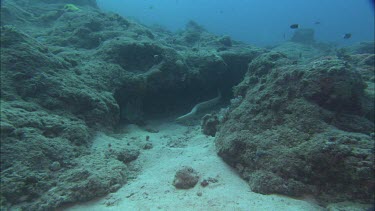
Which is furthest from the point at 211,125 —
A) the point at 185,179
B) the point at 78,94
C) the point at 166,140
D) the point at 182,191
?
the point at 78,94

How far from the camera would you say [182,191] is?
4422mm

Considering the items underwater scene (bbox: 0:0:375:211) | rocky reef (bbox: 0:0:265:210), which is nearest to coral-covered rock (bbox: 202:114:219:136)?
underwater scene (bbox: 0:0:375:211)

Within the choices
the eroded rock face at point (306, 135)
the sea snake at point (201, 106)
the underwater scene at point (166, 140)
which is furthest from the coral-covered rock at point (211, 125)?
the sea snake at point (201, 106)

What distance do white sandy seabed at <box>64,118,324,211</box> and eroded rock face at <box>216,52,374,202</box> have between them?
0.91 ft

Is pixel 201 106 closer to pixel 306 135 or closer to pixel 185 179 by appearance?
pixel 185 179

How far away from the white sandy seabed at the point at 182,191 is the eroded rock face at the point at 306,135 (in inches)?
10.9

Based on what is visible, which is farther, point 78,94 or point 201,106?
point 201,106

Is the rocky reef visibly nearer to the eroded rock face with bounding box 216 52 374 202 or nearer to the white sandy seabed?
the white sandy seabed

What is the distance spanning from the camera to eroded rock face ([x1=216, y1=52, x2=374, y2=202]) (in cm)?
365

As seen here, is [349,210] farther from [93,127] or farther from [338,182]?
[93,127]

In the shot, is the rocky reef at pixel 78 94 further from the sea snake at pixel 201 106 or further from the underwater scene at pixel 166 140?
the sea snake at pixel 201 106

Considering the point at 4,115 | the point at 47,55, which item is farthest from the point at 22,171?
the point at 47,55

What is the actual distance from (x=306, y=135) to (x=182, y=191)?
98.2 inches

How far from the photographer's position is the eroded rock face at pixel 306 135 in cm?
365
